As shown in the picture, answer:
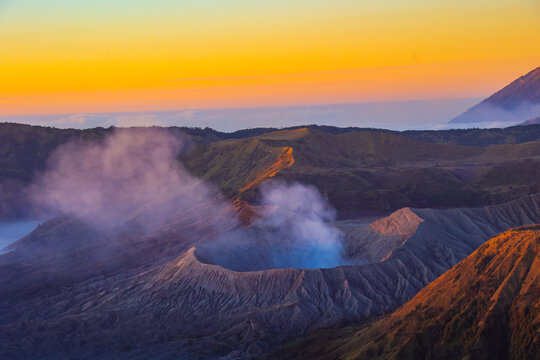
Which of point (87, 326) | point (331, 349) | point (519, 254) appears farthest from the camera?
point (87, 326)

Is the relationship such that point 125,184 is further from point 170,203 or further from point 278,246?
point 278,246

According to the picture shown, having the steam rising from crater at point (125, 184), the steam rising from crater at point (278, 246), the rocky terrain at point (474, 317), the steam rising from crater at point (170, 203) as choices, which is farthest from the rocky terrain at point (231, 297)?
the steam rising from crater at point (125, 184)

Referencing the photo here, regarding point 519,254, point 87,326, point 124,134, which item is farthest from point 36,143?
point 519,254

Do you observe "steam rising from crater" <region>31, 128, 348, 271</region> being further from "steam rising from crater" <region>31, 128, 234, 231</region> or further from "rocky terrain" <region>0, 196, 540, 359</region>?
"rocky terrain" <region>0, 196, 540, 359</region>

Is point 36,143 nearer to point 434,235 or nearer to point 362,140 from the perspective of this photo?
point 362,140

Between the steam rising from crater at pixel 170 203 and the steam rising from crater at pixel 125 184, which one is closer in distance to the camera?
the steam rising from crater at pixel 170 203

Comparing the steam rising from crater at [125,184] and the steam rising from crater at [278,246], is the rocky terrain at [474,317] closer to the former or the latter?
the steam rising from crater at [278,246]

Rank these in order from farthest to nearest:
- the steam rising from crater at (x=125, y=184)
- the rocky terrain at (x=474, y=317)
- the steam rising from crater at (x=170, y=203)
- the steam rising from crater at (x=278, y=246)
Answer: the steam rising from crater at (x=125, y=184) → the steam rising from crater at (x=170, y=203) → the steam rising from crater at (x=278, y=246) → the rocky terrain at (x=474, y=317)
